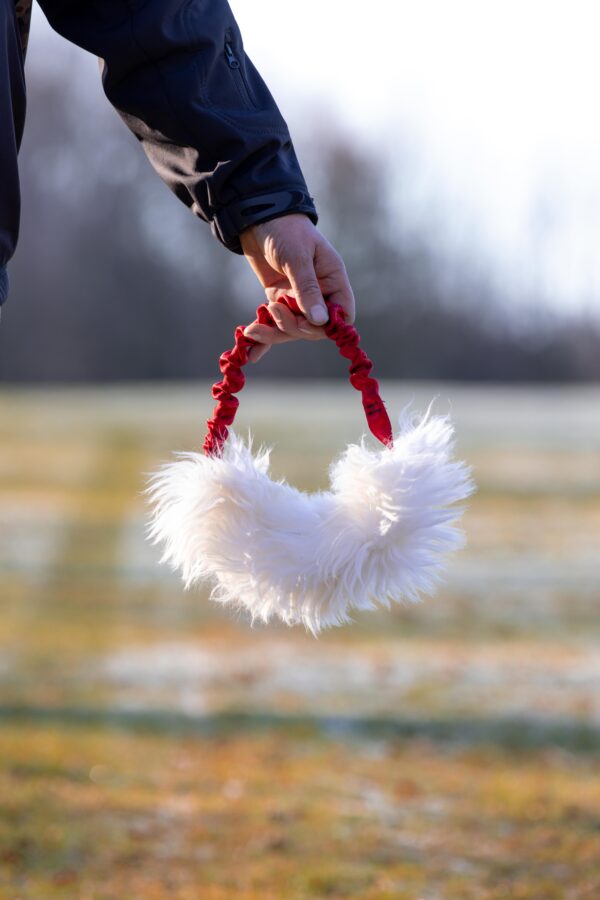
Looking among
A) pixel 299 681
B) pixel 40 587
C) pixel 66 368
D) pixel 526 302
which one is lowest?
pixel 66 368

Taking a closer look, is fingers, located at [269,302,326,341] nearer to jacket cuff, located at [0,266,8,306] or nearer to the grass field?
the grass field

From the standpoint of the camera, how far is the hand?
1.62 meters

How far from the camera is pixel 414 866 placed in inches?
128

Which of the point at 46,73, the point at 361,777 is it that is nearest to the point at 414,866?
the point at 361,777

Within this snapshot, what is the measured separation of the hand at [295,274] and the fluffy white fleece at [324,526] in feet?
0.59

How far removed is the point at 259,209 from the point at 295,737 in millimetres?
3448

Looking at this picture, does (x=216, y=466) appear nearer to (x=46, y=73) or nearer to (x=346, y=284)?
(x=346, y=284)

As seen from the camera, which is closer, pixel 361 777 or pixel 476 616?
pixel 361 777

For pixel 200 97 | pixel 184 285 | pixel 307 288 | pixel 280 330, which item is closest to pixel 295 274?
pixel 307 288

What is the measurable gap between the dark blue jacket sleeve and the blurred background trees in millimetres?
20858

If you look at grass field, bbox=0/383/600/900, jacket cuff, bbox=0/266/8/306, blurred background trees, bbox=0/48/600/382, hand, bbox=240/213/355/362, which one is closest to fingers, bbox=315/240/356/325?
hand, bbox=240/213/355/362

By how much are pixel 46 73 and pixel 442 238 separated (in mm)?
9543

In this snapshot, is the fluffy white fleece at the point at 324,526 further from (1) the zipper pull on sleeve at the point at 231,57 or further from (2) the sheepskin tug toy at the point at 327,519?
(1) the zipper pull on sleeve at the point at 231,57

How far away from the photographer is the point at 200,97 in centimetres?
158
